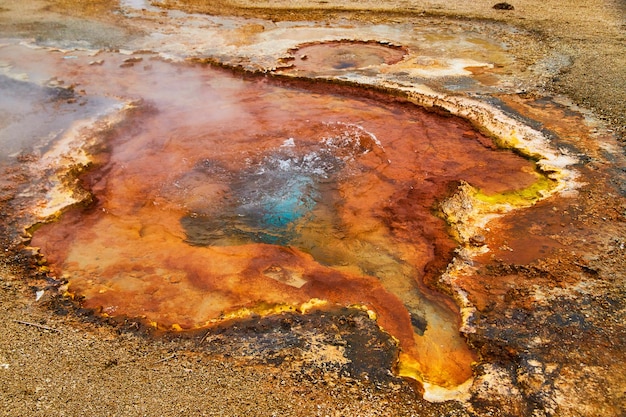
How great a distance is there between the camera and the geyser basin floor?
171 inches

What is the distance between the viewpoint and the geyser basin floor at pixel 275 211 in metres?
4.34

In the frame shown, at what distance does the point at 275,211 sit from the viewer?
5727mm

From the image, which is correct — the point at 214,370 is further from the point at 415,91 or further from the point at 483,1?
the point at 483,1

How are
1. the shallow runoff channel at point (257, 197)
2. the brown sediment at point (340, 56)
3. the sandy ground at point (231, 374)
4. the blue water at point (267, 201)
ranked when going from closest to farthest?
the sandy ground at point (231, 374) < the shallow runoff channel at point (257, 197) < the blue water at point (267, 201) < the brown sediment at point (340, 56)

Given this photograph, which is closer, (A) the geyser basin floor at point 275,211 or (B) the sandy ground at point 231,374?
(B) the sandy ground at point 231,374

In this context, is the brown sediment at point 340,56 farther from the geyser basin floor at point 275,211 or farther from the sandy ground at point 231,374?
the sandy ground at point 231,374

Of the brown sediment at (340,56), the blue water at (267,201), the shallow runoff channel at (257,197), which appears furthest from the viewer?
the brown sediment at (340,56)

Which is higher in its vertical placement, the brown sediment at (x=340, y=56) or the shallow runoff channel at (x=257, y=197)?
the brown sediment at (x=340, y=56)

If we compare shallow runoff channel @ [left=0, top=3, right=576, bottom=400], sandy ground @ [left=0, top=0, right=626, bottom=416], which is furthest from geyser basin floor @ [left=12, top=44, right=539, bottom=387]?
sandy ground @ [left=0, top=0, right=626, bottom=416]

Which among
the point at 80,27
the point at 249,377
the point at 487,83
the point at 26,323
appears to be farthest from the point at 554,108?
the point at 80,27

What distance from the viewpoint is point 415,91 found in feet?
27.9

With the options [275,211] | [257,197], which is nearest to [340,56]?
[257,197]

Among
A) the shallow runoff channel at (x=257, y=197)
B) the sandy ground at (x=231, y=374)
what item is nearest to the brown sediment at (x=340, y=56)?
the shallow runoff channel at (x=257, y=197)

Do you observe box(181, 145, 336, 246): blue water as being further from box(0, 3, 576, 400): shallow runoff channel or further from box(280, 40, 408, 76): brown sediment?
box(280, 40, 408, 76): brown sediment
